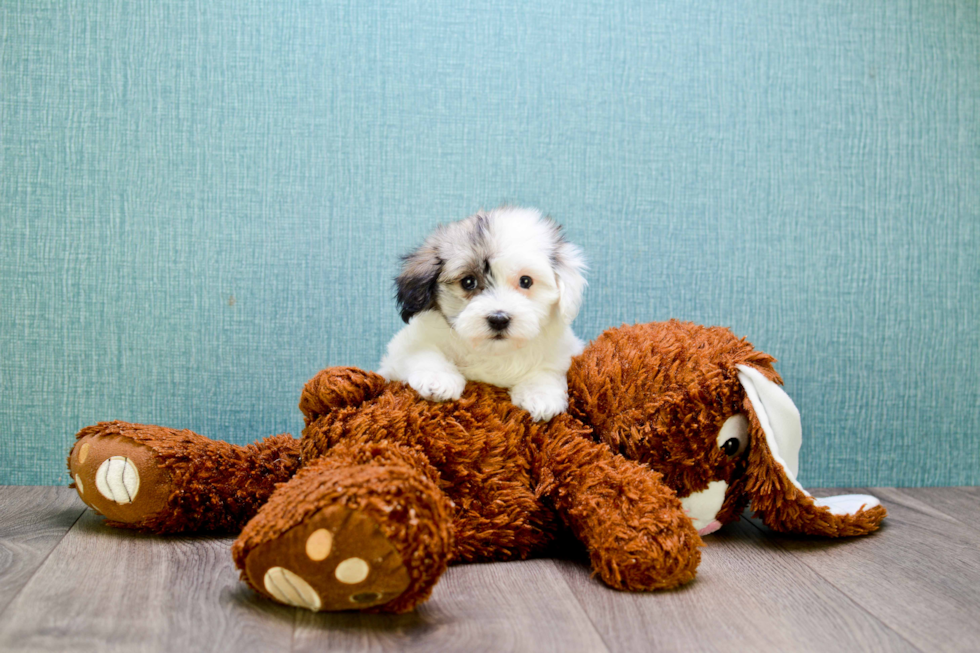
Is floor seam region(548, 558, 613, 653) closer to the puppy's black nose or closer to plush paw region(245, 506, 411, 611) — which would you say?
plush paw region(245, 506, 411, 611)

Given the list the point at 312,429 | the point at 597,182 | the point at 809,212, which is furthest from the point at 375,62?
Result: the point at 809,212

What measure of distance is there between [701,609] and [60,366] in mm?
1499

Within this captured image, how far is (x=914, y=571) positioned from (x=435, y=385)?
0.91 meters

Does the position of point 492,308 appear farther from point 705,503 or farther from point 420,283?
point 705,503

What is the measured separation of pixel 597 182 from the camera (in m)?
1.89

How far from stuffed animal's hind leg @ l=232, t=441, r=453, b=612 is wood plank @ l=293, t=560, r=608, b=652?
28 millimetres

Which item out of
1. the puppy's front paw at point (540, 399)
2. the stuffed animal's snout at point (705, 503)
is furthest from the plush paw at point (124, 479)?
the stuffed animal's snout at point (705, 503)

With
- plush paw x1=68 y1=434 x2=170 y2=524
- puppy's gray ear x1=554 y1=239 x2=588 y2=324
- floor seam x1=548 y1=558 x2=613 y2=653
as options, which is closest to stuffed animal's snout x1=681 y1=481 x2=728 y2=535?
floor seam x1=548 y1=558 x2=613 y2=653

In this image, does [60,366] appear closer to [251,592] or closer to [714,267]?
[251,592]

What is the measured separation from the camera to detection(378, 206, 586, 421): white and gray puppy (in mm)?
1309

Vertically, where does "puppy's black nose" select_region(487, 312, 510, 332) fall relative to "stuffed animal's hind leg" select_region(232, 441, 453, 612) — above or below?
above

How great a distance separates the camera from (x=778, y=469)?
1399mm

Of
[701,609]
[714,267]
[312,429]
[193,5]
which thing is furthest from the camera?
[714,267]

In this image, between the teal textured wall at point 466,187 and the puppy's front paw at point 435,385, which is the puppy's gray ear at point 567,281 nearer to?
the puppy's front paw at point 435,385
